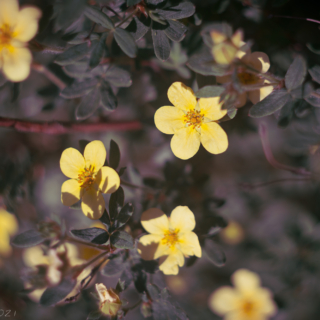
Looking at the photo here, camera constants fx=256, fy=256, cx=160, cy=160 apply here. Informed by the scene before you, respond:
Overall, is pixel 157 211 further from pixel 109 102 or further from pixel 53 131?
pixel 53 131

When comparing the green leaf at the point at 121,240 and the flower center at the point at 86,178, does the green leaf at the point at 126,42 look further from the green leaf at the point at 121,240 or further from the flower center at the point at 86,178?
the green leaf at the point at 121,240

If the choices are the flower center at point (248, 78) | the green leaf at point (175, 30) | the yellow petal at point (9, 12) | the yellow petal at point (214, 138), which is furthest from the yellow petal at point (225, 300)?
the yellow petal at point (9, 12)

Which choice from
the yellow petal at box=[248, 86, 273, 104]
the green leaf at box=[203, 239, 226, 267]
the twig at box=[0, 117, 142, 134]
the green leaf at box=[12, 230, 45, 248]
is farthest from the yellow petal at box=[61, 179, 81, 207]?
the yellow petal at box=[248, 86, 273, 104]

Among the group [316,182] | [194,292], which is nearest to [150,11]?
[316,182]

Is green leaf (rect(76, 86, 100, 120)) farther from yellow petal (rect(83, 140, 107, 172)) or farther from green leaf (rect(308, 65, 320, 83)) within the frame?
green leaf (rect(308, 65, 320, 83))

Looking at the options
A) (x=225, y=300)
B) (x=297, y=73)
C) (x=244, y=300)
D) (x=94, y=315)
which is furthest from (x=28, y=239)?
(x=244, y=300)
